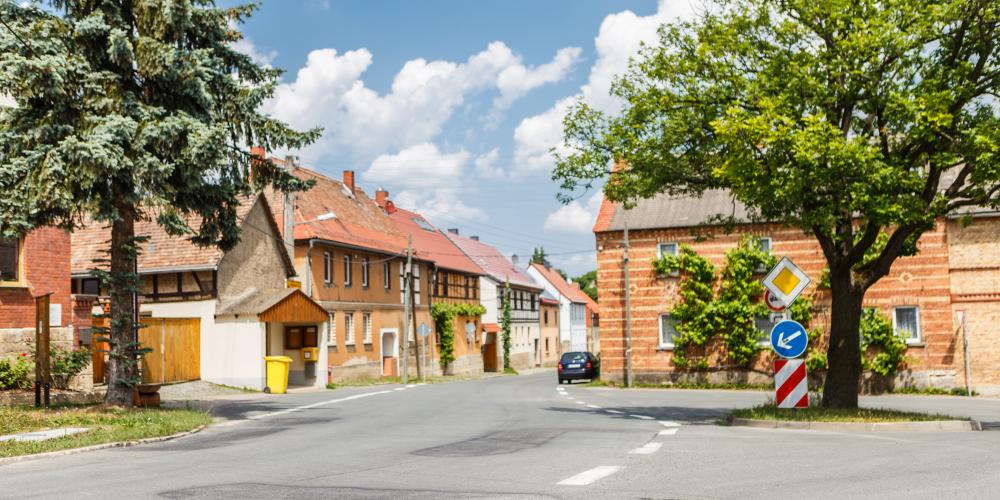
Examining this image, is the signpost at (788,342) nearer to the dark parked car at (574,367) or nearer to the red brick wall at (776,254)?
the red brick wall at (776,254)

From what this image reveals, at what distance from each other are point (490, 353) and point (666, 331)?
3137 cm

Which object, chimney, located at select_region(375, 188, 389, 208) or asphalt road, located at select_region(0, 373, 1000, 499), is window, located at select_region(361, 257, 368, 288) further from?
asphalt road, located at select_region(0, 373, 1000, 499)

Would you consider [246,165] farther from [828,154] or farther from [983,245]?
[983,245]

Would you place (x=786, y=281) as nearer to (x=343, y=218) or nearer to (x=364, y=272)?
(x=364, y=272)

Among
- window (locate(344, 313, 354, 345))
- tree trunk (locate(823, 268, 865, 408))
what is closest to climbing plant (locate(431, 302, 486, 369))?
window (locate(344, 313, 354, 345))

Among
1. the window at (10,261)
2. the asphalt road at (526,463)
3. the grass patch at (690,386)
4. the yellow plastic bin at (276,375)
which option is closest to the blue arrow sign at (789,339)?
the asphalt road at (526,463)

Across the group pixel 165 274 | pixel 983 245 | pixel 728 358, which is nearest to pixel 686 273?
pixel 728 358

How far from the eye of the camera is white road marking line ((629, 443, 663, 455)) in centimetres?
1170

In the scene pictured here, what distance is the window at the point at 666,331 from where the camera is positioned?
1534 inches

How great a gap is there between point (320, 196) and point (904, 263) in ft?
92.8

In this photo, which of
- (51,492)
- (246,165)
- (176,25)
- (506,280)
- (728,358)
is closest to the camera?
(51,492)

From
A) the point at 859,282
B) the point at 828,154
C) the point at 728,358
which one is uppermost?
the point at 828,154

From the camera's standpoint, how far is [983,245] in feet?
114

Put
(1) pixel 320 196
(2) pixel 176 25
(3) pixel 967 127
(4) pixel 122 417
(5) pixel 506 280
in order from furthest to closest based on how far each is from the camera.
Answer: (5) pixel 506 280, (1) pixel 320 196, (2) pixel 176 25, (4) pixel 122 417, (3) pixel 967 127
